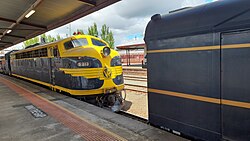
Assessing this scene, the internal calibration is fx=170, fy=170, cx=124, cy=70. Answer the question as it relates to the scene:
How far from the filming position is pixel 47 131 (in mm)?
3771

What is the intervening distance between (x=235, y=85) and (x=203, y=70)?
468mm

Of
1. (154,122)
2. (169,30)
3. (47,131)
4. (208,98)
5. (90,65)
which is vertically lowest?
(47,131)

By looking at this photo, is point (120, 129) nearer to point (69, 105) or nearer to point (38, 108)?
point (69, 105)

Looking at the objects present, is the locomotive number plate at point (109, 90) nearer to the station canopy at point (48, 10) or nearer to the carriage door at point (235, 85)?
the station canopy at point (48, 10)

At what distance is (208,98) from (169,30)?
130cm

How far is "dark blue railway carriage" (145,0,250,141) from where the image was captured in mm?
2213

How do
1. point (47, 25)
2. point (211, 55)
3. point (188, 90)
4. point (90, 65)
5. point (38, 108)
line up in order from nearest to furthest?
A: point (211, 55) < point (188, 90) < point (38, 108) < point (90, 65) < point (47, 25)

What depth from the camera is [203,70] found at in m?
2.57

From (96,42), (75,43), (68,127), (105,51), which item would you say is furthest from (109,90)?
(68,127)

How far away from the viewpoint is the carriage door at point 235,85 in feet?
7.05

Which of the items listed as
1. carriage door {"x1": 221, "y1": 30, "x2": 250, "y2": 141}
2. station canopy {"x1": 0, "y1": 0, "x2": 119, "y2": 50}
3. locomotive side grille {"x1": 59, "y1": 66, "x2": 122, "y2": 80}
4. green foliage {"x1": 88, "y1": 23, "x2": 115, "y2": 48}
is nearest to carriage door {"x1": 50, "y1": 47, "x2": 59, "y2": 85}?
locomotive side grille {"x1": 59, "y1": 66, "x2": 122, "y2": 80}

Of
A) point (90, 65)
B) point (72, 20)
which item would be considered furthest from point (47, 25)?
point (90, 65)

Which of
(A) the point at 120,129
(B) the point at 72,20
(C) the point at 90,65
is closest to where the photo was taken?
(A) the point at 120,129

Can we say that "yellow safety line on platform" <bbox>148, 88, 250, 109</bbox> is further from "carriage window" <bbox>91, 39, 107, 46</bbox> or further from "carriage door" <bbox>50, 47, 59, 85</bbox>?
"carriage door" <bbox>50, 47, 59, 85</bbox>
